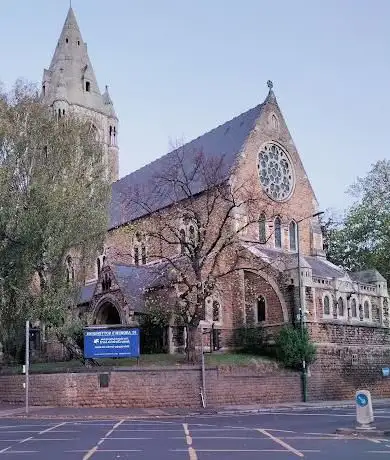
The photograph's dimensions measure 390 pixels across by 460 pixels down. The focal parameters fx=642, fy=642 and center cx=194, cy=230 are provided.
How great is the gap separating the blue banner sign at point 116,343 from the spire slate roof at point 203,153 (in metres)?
11.0

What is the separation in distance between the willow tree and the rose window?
1245 centimetres

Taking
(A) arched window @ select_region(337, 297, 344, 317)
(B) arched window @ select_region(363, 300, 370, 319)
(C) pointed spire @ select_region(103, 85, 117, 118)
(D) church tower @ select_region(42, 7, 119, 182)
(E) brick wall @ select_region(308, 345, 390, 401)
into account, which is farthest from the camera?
(C) pointed spire @ select_region(103, 85, 117, 118)


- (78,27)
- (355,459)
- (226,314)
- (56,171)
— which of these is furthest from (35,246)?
(78,27)

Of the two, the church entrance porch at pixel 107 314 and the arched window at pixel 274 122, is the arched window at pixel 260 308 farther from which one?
the arched window at pixel 274 122

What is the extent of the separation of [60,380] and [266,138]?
20.7 metres

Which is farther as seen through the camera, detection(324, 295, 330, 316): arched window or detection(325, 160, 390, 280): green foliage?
detection(325, 160, 390, 280): green foliage

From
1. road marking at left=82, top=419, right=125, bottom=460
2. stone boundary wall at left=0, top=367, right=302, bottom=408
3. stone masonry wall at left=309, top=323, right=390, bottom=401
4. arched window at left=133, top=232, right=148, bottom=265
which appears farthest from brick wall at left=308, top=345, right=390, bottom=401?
road marking at left=82, top=419, right=125, bottom=460

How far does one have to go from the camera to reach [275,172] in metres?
41.3

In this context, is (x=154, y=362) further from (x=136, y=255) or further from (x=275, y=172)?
(x=275, y=172)

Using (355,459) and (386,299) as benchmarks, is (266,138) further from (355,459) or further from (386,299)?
(355,459)

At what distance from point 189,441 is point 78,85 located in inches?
2407

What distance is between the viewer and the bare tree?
2986 cm

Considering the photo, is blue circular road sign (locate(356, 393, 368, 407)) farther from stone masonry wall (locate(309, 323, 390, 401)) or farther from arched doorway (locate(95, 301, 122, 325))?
arched doorway (locate(95, 301, 122, 325))

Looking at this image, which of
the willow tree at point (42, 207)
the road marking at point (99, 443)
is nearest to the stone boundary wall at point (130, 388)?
the willow tree at point (42, 207)
